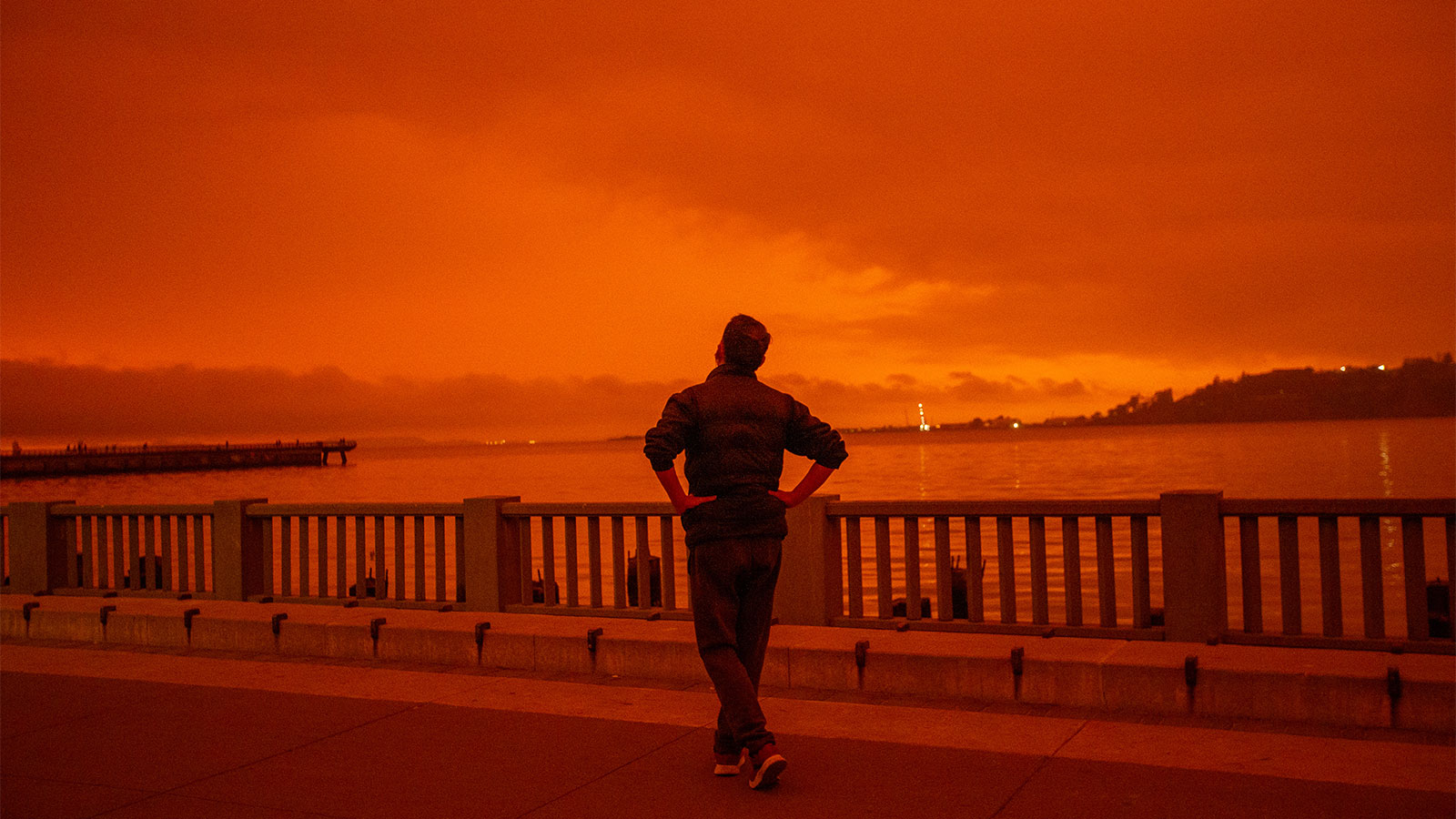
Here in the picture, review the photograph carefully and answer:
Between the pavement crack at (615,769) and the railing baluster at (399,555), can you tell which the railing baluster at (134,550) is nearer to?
the railing baluster at (399,555)

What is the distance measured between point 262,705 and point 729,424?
3710 millimetres

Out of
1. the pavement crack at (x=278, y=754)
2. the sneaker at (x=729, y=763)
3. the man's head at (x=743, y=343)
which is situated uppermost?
the man's head at (x=743, y=343)

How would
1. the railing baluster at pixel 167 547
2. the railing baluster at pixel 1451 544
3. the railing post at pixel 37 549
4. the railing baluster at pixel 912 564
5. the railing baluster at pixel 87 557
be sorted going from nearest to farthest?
1. the railing baluster at pixel 1451 544
2. the railing baluster at pixel 912 564
3. the railing baluster at pixel 167 547
4. the railing baluster at pixel 87 557
5. the railing post at pixel 37 549

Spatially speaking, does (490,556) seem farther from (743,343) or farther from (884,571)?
(743,343)

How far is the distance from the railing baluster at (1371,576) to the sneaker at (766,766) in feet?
13.3

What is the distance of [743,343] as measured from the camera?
206 inches

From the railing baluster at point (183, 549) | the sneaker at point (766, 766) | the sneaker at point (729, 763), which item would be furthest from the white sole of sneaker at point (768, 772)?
the railing baluster at point (183, 549)

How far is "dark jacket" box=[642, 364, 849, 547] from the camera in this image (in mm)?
5062

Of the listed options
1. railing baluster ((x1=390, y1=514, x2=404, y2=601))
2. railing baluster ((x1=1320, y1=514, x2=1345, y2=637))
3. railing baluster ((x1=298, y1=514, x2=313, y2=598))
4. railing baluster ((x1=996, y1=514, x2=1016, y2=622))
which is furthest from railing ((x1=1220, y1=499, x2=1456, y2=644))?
railing baluster ((x1=298, y1=514, x2=313, y2=598))

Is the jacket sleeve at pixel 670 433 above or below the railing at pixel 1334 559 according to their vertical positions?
above

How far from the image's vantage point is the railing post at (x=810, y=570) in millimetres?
8164

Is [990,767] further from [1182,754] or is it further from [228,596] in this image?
[228,596]

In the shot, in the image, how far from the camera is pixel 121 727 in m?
6.45

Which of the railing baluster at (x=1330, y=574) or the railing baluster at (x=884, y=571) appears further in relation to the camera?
the railing baluster at (x=884, y=571)
